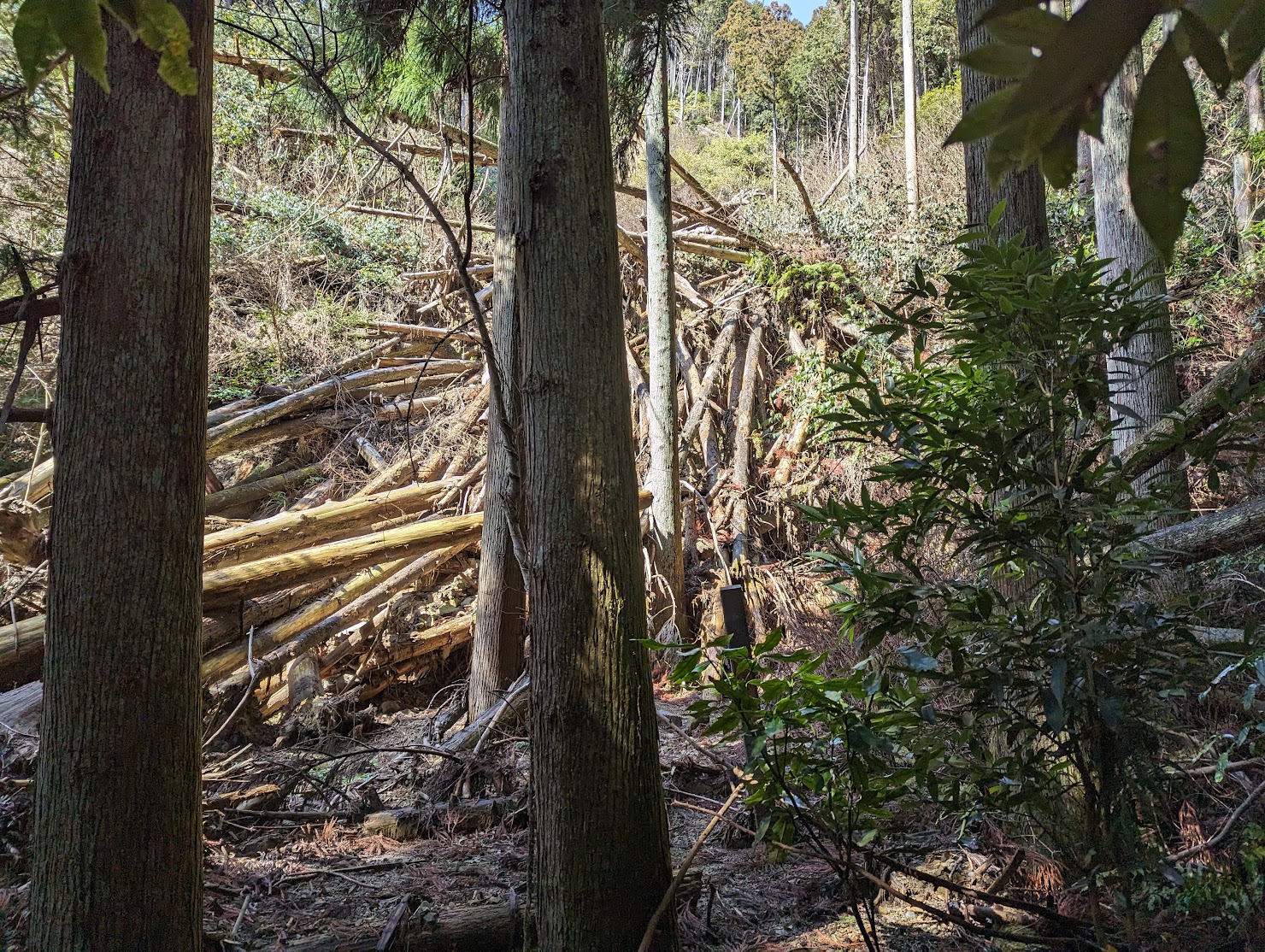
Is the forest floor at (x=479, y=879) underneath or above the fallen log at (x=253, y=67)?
underneath

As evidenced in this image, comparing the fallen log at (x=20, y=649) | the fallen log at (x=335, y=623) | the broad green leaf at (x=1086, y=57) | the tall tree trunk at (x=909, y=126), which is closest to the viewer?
the broad green leaf at (x=1086, y=57)

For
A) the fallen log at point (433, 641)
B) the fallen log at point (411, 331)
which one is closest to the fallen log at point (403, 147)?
the fallen log at point (411, 331)

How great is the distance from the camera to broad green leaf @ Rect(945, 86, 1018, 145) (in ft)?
1.80

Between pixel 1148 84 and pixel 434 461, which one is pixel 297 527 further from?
pixel 1148 84

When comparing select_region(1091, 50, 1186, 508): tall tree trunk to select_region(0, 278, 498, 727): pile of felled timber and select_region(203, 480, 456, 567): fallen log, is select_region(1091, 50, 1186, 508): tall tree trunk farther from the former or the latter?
select_region(203, 480, 456, 567): fallen log

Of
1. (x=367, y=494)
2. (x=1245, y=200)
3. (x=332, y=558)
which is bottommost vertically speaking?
(x=332, y=558)

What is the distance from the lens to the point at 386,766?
5.05 meters

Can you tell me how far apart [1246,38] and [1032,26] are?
5.3 inches

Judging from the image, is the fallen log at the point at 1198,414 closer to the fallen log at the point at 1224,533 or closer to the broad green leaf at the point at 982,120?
the fallen log at the point at 1224,533

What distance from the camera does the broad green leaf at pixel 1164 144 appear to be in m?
0.50

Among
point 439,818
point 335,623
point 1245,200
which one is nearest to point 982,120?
point 439,818

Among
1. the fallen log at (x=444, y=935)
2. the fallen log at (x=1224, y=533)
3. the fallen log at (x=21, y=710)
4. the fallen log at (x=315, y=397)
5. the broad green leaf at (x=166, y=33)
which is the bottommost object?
the fallen log at (x=444, y=935)

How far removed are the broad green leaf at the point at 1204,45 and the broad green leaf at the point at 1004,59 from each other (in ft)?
0.30

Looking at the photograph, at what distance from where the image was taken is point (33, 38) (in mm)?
693
